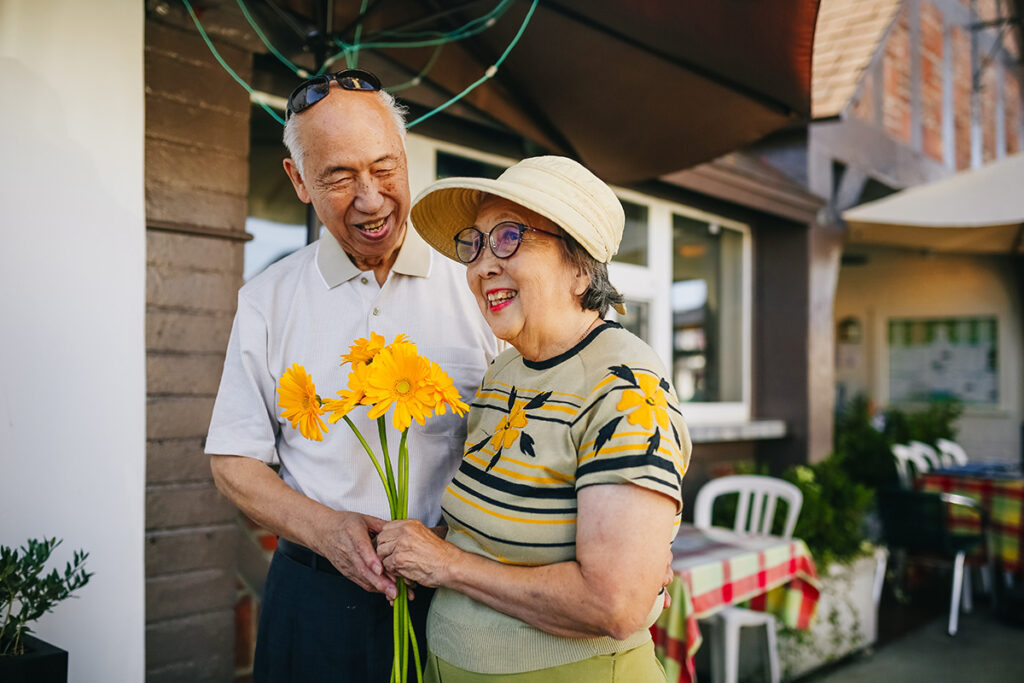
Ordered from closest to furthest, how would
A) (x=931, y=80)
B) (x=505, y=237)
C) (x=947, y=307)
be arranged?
(x=505, y=237) < (x=931, y=80) < (x=947, y=307)

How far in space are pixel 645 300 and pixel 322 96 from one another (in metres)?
3.79

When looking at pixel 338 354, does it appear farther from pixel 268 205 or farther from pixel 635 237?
pixel 635 237

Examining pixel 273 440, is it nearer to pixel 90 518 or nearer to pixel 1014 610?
pixel 90 518

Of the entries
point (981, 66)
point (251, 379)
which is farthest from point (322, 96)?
point (981, 66)

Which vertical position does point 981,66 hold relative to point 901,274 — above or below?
above

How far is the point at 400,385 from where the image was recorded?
1.19 m

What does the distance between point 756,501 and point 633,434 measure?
3.58m

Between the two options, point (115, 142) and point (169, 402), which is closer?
point (115, 142)

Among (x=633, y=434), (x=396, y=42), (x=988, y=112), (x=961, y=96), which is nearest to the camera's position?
(x=633, y=434)

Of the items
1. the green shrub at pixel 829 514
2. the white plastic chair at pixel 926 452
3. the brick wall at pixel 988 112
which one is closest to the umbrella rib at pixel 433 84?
the green shrub at pixel 829 514

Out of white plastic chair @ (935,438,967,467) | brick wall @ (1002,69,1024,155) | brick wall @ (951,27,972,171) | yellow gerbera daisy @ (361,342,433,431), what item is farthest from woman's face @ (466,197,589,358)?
brick wall @ (1002,69,1024,155)

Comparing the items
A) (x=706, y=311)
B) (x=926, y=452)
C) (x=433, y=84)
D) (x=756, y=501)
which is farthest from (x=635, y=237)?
(x=926, y=452)

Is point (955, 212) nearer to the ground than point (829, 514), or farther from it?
farther from it

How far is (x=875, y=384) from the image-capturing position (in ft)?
34.1
